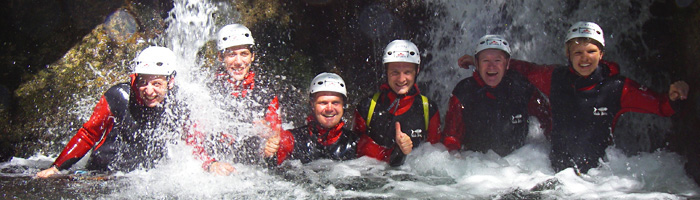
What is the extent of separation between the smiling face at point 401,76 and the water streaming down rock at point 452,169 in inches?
26.7

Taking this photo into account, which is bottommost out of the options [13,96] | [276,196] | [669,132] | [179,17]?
[276,196]

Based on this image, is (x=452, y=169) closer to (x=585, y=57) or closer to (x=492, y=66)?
(x=492, y=66)

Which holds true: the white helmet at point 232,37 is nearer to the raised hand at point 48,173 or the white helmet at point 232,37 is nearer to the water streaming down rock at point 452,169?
the water streaming down rock at point 452,169

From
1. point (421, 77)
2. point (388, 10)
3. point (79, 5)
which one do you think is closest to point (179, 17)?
point (79, 5)

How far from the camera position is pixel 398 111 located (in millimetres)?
Answer: 5484

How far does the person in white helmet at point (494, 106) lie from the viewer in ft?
17.6

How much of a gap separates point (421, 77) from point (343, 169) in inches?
107

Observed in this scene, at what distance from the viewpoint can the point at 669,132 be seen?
543 cm

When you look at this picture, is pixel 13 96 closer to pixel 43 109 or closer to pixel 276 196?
pixel 43 109

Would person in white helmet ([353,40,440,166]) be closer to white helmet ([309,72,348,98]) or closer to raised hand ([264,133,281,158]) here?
white helmet ([309,72,348,98])

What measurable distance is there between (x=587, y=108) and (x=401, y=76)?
1.78 metres

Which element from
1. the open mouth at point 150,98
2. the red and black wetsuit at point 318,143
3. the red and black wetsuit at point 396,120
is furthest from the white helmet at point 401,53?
the open mouth at point 150,98

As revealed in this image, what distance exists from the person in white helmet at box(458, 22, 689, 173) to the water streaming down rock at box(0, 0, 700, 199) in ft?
0.66

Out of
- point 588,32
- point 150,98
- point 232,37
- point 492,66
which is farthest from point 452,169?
point 150,98
